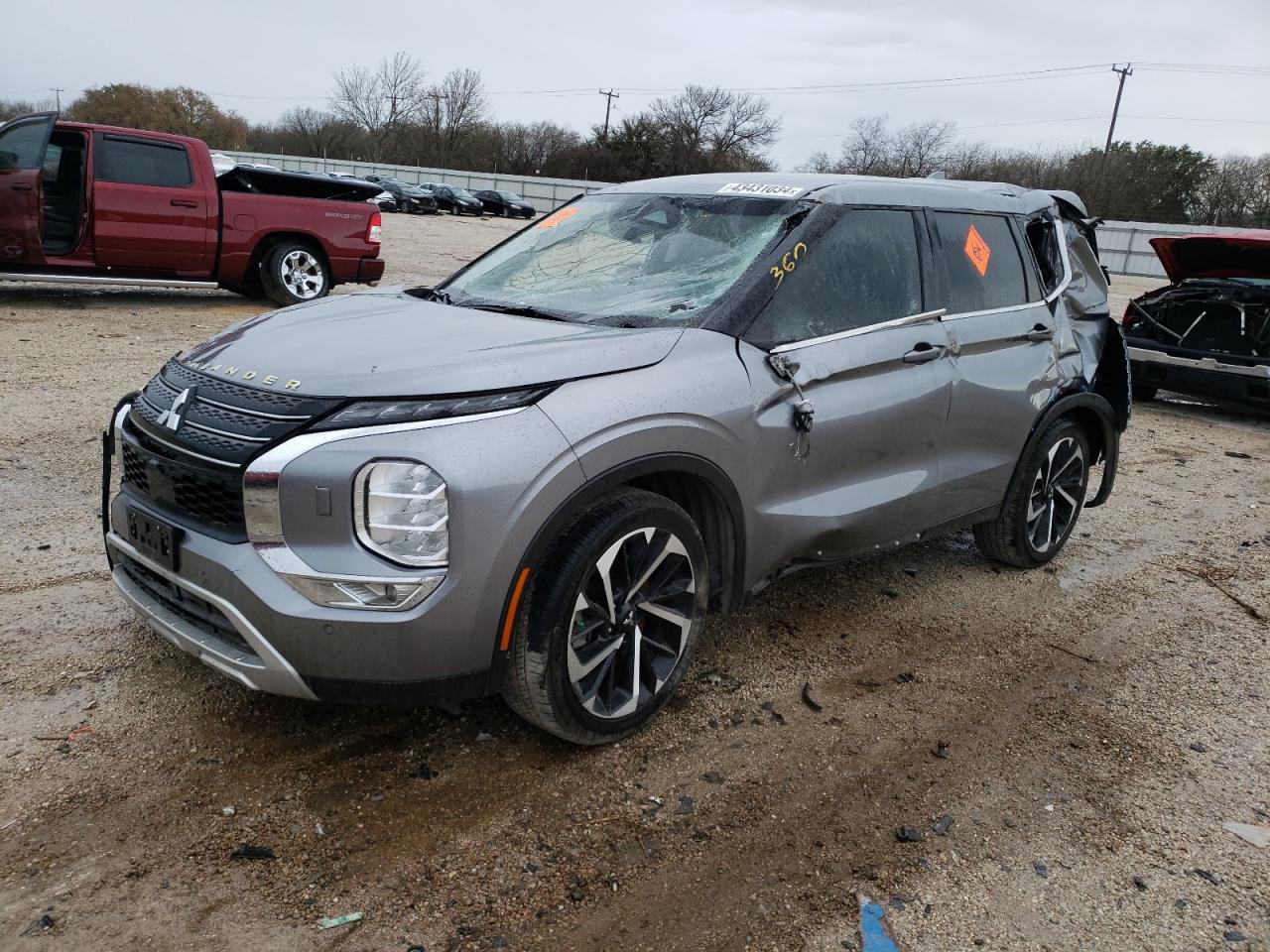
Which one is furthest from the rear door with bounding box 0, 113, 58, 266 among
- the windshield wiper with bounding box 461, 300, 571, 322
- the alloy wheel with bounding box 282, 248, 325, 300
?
the windshield wiper with bounding box 461, 300, 571, 322

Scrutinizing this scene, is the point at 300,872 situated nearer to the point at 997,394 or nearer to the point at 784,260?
the point at 784,260

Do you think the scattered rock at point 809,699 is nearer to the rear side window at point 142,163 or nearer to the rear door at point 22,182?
the rear door at point 22,182

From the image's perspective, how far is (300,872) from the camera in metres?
2.58

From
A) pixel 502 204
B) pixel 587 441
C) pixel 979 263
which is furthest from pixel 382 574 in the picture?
pixel 502 204

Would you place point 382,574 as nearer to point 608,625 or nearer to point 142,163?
point 608,625

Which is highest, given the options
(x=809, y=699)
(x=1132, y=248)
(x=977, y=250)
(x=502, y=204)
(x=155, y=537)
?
(x=1132, y=248)

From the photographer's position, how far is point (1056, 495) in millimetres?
5219

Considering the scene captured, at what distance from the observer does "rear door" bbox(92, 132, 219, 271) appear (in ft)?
33.2

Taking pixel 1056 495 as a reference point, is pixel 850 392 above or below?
above

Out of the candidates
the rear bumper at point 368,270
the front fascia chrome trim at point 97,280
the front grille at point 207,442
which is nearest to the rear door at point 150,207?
the front fascia chrome trim at point 97,280

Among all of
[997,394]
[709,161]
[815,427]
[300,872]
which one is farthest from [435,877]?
[709,161]

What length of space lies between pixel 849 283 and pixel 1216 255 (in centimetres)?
759

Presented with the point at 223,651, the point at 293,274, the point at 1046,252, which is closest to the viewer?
the point at 223,651

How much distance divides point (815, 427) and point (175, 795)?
2349mm
